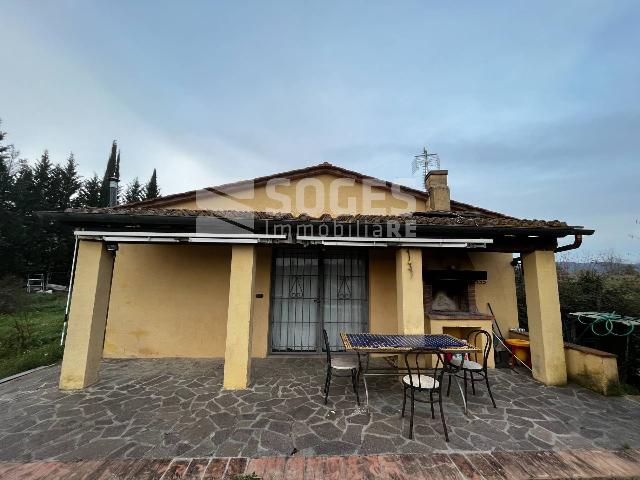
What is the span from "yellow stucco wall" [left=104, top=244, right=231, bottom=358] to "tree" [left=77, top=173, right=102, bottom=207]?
29.7 m

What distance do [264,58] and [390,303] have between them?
970 cm

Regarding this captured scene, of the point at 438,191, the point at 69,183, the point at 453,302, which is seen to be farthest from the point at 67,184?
the point at 453,302

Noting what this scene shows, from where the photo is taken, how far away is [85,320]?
15.6 feet

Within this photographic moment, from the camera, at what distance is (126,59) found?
8.19 meters

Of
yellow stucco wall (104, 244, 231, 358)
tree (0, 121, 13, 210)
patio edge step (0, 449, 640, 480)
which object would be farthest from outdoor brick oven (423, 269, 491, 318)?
tree (0, 121, 13, 210)

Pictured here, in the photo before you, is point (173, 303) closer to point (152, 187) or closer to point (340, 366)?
point (340, 366)

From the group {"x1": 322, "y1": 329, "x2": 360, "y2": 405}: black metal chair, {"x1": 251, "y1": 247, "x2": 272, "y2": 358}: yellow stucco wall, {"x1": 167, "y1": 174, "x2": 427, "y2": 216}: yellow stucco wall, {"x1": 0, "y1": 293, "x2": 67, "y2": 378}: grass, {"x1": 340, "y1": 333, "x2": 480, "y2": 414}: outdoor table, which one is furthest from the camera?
{"x1": 167, "y1": 174, "x2": 427, "y2": 216}: yellow stucco wall

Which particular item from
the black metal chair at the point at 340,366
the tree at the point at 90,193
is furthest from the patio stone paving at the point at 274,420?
the tree at the point at 90,193

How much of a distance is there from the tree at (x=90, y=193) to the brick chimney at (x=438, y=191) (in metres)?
34.9

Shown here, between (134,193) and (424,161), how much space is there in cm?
3940

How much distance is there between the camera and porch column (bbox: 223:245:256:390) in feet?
15.4

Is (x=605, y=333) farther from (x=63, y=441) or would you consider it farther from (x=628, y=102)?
(x=628, y=102)

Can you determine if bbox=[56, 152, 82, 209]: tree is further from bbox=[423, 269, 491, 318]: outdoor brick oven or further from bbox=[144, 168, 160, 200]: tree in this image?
bbox=[423, 269, 491, 318]: outdoor brick oven

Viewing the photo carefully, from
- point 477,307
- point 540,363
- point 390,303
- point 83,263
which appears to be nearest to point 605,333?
point 540,363
